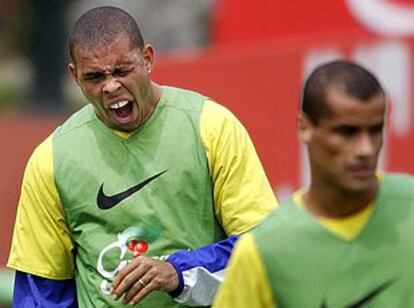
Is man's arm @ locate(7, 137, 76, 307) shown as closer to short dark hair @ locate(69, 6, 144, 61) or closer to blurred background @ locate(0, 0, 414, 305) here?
short dark hair @ locate(69, 6, 144, 61)

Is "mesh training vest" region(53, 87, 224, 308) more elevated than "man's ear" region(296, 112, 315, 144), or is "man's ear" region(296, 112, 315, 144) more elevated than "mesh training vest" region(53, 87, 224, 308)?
"man's ear" region(296, 112, 315, 144)

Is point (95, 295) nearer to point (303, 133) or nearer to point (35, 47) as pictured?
point (303, 133)

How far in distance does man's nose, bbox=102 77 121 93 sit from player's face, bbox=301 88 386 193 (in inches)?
47.2

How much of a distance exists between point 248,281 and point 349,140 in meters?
0.52

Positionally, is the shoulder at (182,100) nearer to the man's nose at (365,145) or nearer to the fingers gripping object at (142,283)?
the fingers gripping object at (142,283)

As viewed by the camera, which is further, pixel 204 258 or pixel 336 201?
pixel 204 258

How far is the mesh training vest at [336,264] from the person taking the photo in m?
5.86

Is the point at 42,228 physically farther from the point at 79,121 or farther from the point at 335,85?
the point at 335,85

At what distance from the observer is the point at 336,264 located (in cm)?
586

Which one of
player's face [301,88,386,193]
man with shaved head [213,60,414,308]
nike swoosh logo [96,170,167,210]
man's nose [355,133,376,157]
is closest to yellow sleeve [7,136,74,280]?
nike swoosh logo [96,170,167,210]

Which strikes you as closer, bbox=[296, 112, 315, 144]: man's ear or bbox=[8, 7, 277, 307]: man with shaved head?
bbox=[296, 112, 315, 144]: man's ear

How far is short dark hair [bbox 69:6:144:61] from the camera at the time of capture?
689cm

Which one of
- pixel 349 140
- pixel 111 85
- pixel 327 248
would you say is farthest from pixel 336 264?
pixel 111 85

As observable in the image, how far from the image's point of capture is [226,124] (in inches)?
275
